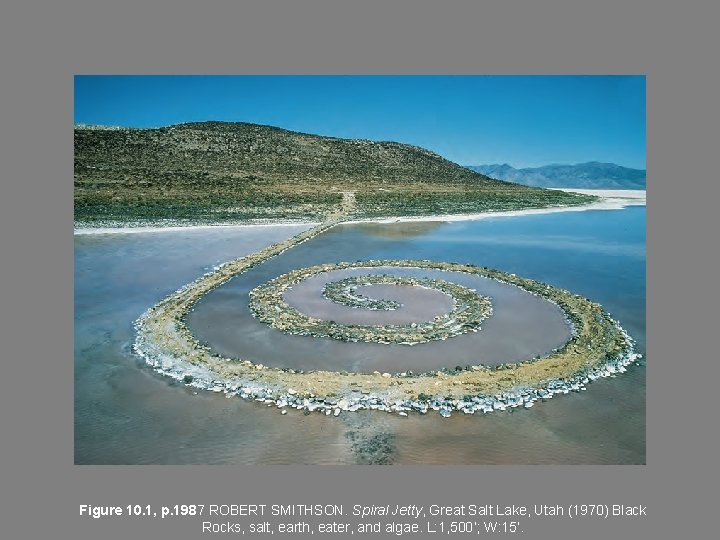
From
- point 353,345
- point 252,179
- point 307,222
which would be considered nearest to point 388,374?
point 353,345

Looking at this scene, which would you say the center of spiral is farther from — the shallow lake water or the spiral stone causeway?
the shallow lake water

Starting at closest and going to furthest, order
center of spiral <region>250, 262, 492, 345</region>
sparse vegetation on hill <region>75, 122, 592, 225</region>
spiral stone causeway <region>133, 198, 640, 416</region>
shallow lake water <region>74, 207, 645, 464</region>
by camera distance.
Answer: shallow lake water <region>74, 207, 645, 464</region>
spiral stone causeway <region>133, 198, 640, 416</region>
center of spiral <region>250, 262, 492, 345</region>
sparse vegetation on hill <region>75, 122, 592, 225</region>

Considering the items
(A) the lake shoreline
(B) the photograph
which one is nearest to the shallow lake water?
(B) the photograph

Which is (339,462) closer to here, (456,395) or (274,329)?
(456,395)

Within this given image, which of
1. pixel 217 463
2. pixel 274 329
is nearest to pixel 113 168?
pixel 274 329

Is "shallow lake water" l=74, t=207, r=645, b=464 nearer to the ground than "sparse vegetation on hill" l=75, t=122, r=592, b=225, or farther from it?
nearer to the ground

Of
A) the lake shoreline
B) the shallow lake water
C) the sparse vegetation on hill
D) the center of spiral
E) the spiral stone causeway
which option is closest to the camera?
the shallow lake water
